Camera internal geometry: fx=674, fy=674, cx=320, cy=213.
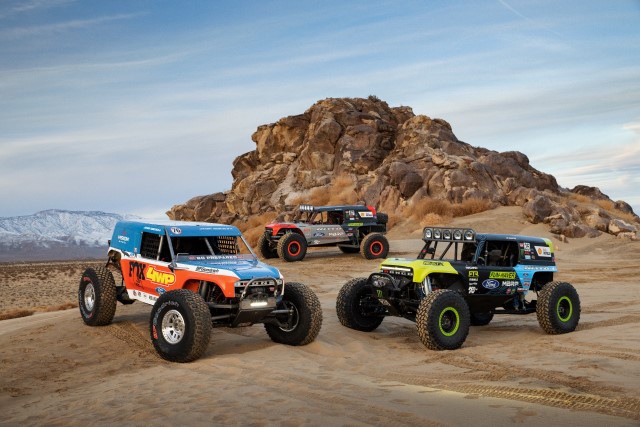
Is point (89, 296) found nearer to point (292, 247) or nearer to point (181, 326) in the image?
point (181, 326)

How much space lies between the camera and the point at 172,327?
10305 mm

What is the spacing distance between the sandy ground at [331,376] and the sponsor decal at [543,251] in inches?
57.5

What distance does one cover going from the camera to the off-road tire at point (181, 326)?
9859mm

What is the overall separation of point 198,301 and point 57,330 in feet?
14.4

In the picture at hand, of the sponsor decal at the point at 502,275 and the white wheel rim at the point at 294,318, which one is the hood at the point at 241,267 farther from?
the sponsor decal at the point at 502,275

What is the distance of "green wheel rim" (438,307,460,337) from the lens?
434 inches

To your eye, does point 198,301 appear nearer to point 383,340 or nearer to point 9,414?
point 9,414

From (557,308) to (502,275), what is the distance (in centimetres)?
113

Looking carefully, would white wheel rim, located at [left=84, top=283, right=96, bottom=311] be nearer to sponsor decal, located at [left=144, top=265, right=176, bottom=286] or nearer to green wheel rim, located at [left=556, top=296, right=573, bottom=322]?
sponsor decal, located at [left=144, top=265, right=176, bottom=286]

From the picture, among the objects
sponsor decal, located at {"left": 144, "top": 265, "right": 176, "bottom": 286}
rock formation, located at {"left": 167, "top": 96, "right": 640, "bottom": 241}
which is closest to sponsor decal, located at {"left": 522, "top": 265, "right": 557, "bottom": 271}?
sponsor decal, located at {"left": 144, "top": 265, "right": 176, "bottom": 286}

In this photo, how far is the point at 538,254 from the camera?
1291 centimetres

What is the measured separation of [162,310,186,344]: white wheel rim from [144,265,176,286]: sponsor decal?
104 centimetres

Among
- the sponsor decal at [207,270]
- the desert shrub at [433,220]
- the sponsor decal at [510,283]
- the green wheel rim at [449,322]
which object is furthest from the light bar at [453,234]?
the desert shrub at [433,220]

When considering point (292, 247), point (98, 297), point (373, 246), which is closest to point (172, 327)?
point (98, 297)
